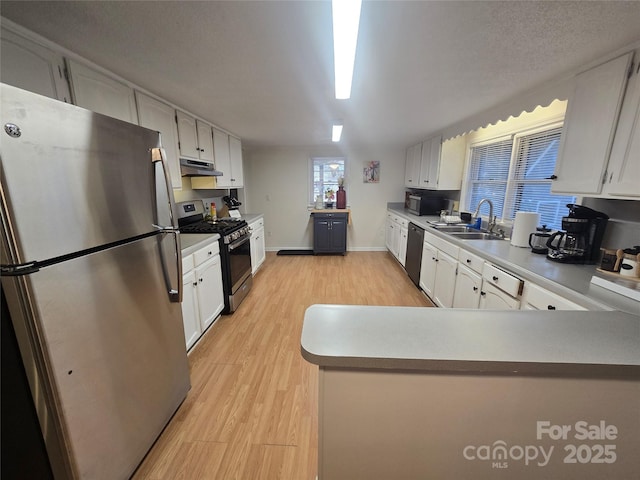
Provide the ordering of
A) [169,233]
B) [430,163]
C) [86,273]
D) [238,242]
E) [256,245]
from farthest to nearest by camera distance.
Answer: [256,245]
[430,163]
[238,242]
[169,233]
[86,273]

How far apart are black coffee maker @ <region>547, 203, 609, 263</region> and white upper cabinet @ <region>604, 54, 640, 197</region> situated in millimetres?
332

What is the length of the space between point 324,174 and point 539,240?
3.83 metres

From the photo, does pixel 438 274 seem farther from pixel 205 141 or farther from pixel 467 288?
pixel 205 141

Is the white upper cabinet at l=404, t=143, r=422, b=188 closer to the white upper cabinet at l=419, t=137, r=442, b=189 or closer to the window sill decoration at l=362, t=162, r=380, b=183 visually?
the white upper cabinet at l=419, t=137, r=442, b=189

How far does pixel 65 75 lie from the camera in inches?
52.4

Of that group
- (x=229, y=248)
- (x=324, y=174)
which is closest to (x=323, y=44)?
(x=229, y=248)

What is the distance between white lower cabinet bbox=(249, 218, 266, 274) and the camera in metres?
3.77

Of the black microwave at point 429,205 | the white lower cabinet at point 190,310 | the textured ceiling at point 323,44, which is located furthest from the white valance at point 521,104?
the white lower cabinet at point 190,310

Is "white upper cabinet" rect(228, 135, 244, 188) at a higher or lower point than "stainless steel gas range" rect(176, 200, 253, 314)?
higher

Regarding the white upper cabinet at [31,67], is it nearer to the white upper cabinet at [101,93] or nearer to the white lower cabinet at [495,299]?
the white upper cabinet at [101,93]

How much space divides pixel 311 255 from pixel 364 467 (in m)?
4.28

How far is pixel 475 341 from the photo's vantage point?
0.79 metres

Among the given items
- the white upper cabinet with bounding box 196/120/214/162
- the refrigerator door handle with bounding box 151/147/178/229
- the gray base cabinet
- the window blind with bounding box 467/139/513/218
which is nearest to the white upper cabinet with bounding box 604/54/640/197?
the window blind with bounding box 467/139/513/218

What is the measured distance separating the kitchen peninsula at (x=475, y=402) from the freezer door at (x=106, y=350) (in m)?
0.89
